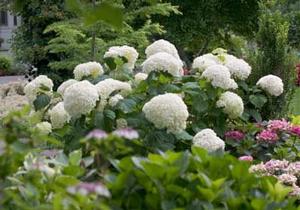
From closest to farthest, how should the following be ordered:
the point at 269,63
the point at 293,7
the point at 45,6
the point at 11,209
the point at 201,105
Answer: the point at 11,209 → the point at 201,105 → the point at 269,63 → the point at 45,6 → the point at 293,7

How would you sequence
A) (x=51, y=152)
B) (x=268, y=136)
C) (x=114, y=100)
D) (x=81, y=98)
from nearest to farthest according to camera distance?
(x=81, y=98) → (x=114, y=100) → (x=268, y=136) → (x=51, y=152)

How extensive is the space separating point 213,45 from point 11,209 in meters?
12.2

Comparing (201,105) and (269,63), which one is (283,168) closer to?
(201,105)

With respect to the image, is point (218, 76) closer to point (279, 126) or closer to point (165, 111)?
point (279, 126)

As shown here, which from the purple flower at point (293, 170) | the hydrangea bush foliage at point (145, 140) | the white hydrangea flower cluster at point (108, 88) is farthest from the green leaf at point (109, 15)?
the white hydrangea flower cluster at point (108, 88)

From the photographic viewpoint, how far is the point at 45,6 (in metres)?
9.52

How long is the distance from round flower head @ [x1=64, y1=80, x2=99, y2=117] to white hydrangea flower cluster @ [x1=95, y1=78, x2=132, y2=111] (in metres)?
0.14

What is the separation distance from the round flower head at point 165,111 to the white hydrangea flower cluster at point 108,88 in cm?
36

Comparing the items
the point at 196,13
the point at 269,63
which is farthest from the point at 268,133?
the point at 196,13

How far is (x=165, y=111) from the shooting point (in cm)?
330

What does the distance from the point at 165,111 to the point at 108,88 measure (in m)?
0.52

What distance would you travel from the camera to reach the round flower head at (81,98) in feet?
11.3

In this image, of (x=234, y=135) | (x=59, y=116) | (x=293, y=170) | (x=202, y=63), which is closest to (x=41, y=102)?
(x=59, y=116)

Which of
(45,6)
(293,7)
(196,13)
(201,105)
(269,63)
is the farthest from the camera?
(293,7)
